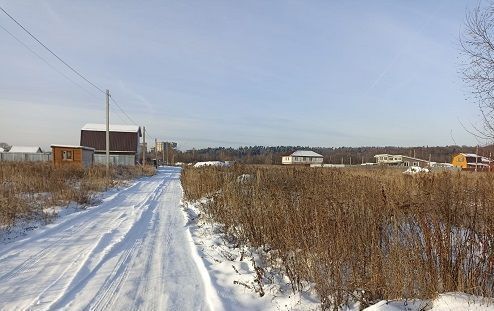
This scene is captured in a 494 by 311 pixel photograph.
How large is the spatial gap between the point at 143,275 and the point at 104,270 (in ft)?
2.07

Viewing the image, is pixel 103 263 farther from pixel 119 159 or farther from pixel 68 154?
pixel 119 159

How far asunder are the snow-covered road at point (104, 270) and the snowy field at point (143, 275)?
11mm

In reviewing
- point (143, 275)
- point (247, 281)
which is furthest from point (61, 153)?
point (247, 281)

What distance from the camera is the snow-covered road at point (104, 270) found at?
4.29 metres

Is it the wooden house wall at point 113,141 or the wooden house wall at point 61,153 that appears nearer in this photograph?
the wooden house wall at point 61,153

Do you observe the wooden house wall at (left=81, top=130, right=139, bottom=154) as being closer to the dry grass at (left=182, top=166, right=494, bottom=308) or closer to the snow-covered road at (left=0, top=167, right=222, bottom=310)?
the snow-covered road at (left=0, top=167, right=222, bottom=310)

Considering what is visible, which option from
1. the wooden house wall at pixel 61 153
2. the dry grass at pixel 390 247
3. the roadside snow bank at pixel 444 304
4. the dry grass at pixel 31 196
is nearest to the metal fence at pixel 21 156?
the wooden house wall at pixel 61 153

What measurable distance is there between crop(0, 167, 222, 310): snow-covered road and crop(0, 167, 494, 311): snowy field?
0.01 metres

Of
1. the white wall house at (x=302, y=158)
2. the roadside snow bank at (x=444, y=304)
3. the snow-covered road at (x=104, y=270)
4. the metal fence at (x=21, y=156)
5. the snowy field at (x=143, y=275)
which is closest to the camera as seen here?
the roadside snow bank at (x=444, y=304)

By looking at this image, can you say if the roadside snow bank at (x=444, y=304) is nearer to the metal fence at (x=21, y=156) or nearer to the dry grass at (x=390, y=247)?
the dry grass at (x=390, y=247)

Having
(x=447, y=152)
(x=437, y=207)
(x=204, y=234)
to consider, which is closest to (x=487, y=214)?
(x=437, y=207)

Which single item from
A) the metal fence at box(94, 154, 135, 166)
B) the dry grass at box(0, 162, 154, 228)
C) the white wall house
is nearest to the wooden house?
the metal fence at box(94, 154, 135, 166)

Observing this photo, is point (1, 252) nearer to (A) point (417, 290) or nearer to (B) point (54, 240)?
(B) point (54, 240)

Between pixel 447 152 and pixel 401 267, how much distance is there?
147 metres
